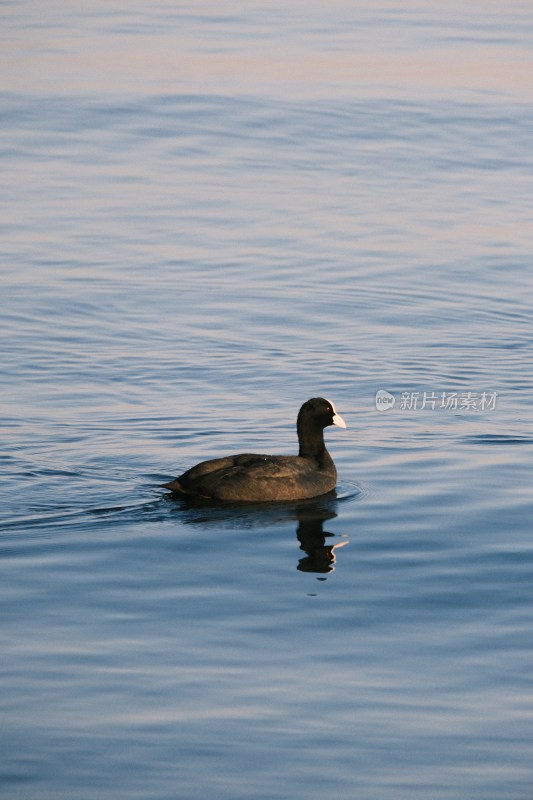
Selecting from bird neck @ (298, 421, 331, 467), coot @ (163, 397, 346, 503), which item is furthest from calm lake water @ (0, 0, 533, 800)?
bird neck @ (298, 421, 331, 467)

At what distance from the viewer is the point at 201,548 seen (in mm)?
11375

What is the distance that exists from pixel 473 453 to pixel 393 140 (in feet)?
57.0

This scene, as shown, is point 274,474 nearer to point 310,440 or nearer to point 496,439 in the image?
point 310,440

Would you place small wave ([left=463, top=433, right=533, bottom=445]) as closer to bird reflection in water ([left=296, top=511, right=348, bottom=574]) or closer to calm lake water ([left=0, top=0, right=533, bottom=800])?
calm lake water ([left=0, top=0, right=533, bottom=800])

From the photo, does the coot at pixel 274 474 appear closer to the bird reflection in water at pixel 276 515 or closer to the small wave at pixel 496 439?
the bird reflection in water at pixel 276 515

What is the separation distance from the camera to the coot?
12469mm

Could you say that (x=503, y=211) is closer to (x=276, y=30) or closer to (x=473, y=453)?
(x=473, y=453)

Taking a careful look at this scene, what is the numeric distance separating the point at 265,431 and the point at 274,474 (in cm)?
205

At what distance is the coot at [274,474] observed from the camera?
491 inches

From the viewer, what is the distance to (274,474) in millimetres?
12688

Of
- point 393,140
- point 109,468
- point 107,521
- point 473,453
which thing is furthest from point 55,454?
point 393,140

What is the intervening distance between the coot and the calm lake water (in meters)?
0.18

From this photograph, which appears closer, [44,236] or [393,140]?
[44,236]

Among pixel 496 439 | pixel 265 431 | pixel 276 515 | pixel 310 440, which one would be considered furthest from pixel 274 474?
pixel 496 439
